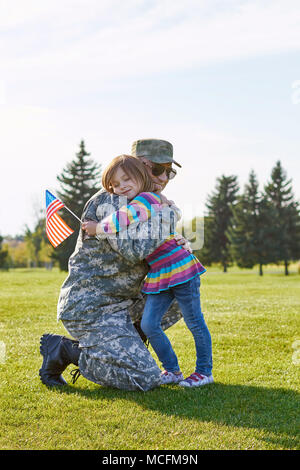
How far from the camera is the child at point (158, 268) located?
396 cm

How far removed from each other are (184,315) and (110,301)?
0.61 meters

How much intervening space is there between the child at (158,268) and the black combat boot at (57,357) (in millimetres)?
629

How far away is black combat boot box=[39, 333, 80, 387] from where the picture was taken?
167 inches

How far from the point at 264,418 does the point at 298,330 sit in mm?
4091

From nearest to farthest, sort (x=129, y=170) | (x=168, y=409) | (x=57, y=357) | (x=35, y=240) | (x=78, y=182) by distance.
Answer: (x=168, y=409), (x=129, y=170), (x=57, y=357), (x=78, y=182), (x=35, y=240)

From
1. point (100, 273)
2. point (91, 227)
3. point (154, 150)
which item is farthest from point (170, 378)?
point (154, 150)

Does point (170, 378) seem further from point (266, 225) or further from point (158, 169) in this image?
point (266, 225)

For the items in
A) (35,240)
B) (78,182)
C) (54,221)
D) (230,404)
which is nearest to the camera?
(230,404)

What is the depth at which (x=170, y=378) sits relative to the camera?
4254 mm

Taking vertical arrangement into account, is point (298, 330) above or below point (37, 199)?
below
